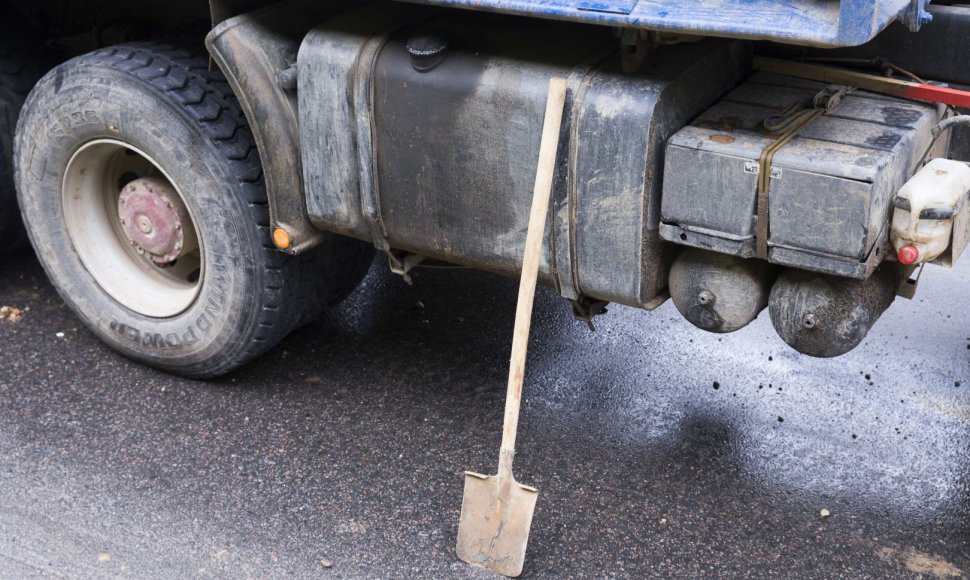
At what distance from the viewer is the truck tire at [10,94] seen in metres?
3.85

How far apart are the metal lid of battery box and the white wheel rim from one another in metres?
1.76

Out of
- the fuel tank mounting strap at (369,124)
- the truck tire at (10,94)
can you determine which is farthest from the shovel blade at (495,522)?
the truck tire at (10,94)

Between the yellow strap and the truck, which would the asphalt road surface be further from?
the yellow strap

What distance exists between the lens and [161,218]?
11.3ft

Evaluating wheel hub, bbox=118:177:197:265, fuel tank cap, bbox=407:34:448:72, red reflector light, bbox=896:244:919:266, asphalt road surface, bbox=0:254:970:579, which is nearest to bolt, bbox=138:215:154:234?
wheel hub, bbox=118:177:197:265

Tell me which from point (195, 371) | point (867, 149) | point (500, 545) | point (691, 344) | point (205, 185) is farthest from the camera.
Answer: point (691, 344)

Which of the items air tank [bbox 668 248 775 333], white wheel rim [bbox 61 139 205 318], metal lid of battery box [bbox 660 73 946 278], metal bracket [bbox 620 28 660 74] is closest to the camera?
metal lid of battery box [bbox 660 73 946 278]

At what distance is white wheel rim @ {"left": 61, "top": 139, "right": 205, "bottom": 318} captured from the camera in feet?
11.7

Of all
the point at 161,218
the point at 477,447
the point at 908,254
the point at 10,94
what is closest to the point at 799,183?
the point at 908,254

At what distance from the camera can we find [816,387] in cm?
367

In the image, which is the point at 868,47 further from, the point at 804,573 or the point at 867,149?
the point at 804,573

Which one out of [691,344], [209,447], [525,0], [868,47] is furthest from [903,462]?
[209,447]

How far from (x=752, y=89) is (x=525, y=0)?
27.6 inches

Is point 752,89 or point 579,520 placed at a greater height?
point 752,89
